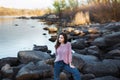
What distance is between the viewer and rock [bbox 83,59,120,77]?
38.2 feet

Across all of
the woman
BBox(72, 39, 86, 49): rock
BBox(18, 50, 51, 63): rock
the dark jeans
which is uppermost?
the woman

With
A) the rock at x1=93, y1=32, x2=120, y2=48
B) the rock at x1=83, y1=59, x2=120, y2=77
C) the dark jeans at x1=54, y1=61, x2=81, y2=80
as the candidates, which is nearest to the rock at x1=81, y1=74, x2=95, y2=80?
the rock at x1=83, y1=59, x2=120, y2=77

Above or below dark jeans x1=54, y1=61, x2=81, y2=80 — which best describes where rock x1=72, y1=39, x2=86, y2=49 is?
below

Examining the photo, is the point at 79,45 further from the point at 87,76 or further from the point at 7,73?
the point at 87,76

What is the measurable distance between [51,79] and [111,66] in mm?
2469

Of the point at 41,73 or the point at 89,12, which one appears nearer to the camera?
the point at 41,73

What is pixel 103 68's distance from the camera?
11828 millimetres

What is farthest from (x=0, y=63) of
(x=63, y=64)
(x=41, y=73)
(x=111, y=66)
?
(x=63, y=64)

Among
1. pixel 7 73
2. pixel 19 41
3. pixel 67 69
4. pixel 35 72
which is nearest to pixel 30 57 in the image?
pixel 7 73

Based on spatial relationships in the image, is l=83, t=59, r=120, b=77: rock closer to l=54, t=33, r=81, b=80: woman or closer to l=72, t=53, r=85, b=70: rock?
l=72, t=53, r=85, b=70: rock

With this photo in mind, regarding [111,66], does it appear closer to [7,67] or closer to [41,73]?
[41,73]

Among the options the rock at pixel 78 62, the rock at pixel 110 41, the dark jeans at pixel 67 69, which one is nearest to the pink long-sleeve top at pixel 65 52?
the dark jeans at pixel 67 69

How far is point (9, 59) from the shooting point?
14.7m

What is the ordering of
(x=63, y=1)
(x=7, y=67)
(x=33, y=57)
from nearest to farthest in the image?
(x=7, y=67)
(x=33, y=57)
(x=63, y=1)
